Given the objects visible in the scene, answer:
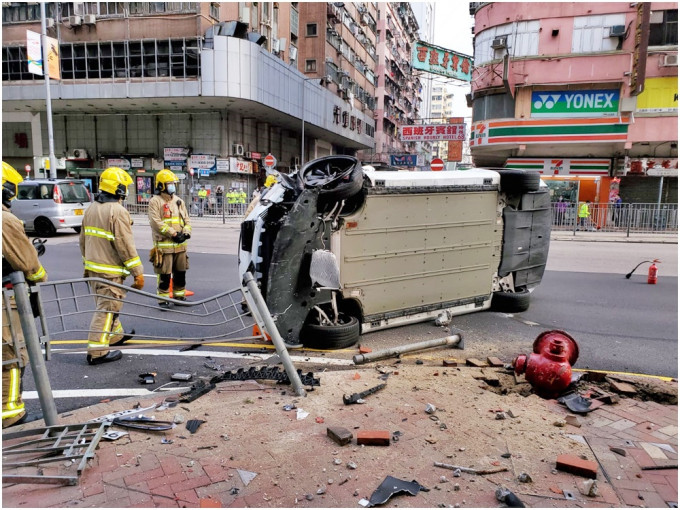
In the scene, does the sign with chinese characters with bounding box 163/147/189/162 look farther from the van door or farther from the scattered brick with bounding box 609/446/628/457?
the scattered brick with bounding box 609/446/628/457

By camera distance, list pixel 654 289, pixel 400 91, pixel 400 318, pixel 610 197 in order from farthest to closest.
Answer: pixel 400 91 < pixel 610 197 < pixel 654 289 < pixel 400 318

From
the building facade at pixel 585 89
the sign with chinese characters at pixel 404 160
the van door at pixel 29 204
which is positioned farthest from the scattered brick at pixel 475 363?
the sign with chinese characters at pixel 404 160

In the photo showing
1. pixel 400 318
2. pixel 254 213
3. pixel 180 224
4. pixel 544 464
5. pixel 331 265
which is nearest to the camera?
pixel 544 464

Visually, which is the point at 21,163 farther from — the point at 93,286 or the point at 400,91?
the point at 400,91

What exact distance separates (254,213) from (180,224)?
7.83ft

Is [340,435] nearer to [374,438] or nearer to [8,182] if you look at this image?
[374,438]

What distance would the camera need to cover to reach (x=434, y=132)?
75.8 ft

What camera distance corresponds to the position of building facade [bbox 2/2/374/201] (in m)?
28.3

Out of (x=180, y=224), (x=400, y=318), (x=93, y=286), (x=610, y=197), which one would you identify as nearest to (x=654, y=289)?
(x=400, y=318)

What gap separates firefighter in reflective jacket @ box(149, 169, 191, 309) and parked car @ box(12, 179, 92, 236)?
1023cm

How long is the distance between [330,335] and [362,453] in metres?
2.24

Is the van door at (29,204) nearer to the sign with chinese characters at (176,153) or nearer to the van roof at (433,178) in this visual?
the van roof at (433,178)

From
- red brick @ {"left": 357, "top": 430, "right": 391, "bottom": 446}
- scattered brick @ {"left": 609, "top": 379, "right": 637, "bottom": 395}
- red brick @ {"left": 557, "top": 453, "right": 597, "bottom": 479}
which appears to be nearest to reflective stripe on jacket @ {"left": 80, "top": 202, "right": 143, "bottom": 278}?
red brick @ {"left": 357, "top": 430, "right": 391, "bottom": 446}

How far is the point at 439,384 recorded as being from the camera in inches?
164
